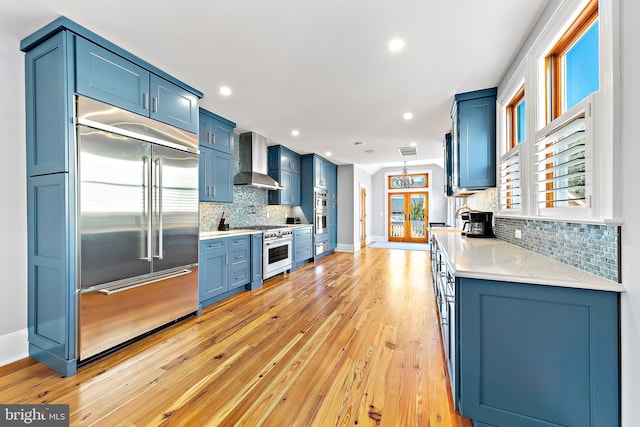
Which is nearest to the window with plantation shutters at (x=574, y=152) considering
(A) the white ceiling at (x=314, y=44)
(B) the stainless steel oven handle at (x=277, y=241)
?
(A) the white ceiling at (x=314, y=44)

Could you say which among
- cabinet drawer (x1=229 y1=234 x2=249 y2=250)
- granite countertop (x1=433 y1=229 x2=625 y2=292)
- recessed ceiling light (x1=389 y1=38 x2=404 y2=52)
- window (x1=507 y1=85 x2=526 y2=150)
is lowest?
cabinet drawer (x1=229 y1=234 x2=249 y2=250)

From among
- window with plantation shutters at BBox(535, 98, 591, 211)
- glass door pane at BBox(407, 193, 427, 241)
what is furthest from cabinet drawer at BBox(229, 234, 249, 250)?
glass door pane at BBox(407, 193, 427, 241)

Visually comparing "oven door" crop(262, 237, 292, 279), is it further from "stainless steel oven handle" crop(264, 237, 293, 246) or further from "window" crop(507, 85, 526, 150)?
"window" crop(507, 85, 526, 150)

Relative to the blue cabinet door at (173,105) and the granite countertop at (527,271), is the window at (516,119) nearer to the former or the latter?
the granite countertop at (527,271)

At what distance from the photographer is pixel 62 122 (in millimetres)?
1892

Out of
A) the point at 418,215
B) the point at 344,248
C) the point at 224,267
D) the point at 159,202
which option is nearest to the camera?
the point at 159,202

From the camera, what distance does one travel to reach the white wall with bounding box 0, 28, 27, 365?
2.04 m

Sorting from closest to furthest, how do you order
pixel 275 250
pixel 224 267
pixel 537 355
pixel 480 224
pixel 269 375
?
pixel 537 355 → pixel 269 375 → pixel 480 224 → pixel 224 267 → pixel 275 250

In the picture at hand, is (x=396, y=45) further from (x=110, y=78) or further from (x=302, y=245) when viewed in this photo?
(x=302, y=245)

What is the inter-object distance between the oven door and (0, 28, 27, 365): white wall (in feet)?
8.55

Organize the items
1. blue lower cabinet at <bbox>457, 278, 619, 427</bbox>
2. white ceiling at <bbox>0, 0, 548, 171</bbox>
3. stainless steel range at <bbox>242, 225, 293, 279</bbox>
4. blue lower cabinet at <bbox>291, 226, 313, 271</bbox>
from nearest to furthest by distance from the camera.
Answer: blue lower cabinet at <bbox>457, 278, 619, 427</bbox>, white ceiling at <bbox>0, 0, 548, 171</bbox>, stainless steel range at <bbox>242, 225, 293, 279</bbox>, blue lower cabinet at <bbox>291, 226, 313, 271</bbox>

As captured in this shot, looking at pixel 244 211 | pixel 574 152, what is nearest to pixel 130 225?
pixel 244 211

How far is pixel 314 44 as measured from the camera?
2135 millimetres

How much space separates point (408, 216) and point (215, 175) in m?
7.59
